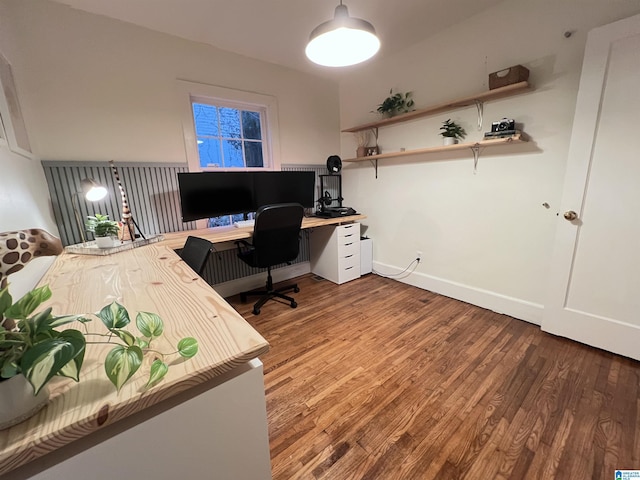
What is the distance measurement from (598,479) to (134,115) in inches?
134

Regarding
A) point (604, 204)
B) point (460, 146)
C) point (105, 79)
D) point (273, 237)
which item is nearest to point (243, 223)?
point (273, 237)

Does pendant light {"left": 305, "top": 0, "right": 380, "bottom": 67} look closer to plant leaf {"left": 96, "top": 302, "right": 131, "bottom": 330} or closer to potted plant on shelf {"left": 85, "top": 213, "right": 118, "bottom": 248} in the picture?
plant leaf {"left": 96, "top": 302, "right": 131, "bottom": 330}

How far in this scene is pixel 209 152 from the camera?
259 centimetres

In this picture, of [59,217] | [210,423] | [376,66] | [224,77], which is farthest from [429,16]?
[59,217]

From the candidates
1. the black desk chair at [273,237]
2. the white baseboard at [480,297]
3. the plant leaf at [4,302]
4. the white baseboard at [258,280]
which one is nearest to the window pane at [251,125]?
the black desk chair at [273,237]

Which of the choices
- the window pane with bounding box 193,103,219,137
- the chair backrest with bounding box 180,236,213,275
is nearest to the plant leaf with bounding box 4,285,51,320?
the chair backrest with bounding box 180,236,213,275

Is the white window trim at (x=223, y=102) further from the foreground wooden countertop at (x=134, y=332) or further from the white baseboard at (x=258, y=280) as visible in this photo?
the foreground wooden countertop at (x=134, y=332)

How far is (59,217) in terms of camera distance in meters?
1.92

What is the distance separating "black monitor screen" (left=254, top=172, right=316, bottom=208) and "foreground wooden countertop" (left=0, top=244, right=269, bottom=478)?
5.08 feet

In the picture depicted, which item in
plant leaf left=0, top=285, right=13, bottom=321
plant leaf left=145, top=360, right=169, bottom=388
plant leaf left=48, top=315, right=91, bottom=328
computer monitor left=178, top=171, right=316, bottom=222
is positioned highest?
computer monitor left=178, top=171, right=316, bottom=222

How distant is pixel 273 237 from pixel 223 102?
57.8 inches

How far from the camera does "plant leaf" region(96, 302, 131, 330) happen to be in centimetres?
49

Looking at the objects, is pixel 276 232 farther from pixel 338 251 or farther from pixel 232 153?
pixel 232 153

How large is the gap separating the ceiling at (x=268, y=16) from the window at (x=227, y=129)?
0.40 metres
